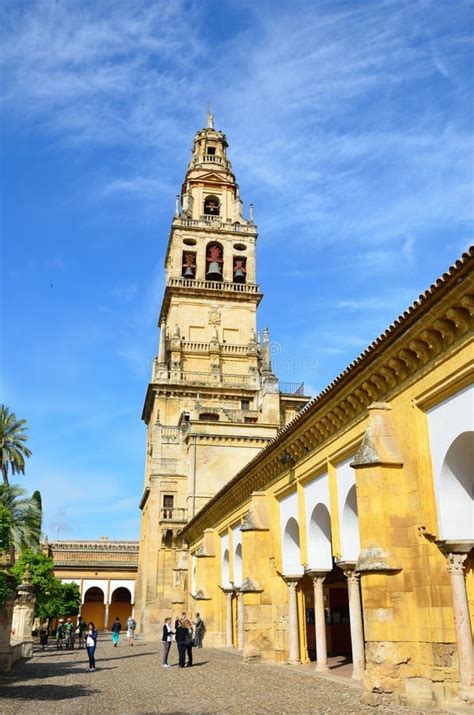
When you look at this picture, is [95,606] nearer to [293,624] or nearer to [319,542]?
[293,624]

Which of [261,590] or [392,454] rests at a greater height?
[392,454]

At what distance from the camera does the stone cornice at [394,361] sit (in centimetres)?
938

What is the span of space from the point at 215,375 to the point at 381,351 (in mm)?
31472

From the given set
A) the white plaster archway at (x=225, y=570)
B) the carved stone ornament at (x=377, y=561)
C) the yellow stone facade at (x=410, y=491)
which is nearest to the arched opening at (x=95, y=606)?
the white plaster archway at (x=225, y=570)

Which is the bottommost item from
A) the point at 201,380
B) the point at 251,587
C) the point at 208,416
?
the point at 251,587

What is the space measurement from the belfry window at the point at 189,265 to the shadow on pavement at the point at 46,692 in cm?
3341

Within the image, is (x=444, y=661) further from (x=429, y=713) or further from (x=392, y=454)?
(x=392, y=454)

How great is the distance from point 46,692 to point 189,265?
35.1 metres

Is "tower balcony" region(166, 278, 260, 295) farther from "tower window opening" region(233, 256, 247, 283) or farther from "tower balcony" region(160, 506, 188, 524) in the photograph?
"tower balcony" region(160, 506, 188, 524)

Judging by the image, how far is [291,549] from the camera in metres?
18.2

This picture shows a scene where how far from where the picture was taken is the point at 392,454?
1127 cm

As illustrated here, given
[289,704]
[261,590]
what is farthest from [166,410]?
[289,704]

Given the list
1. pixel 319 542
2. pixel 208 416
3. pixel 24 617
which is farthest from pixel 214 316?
pixel 319 542

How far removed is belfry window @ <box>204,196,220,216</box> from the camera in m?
50.3
